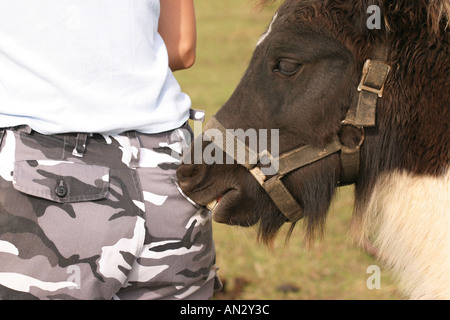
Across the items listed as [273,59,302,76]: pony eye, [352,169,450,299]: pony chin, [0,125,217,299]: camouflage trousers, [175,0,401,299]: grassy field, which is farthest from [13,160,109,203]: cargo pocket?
[175,0,401,299]: grassy field

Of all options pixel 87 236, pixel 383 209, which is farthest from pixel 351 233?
pixel 87 236

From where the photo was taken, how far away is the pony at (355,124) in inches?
82.4

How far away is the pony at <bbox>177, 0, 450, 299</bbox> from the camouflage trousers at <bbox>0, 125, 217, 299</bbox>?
0.64ft

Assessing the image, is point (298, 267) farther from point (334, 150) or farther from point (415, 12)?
point (415, 12)

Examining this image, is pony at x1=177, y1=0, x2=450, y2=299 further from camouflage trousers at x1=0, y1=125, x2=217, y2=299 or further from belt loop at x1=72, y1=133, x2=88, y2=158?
belt loop at x1=72, y1=133, x2=88, y2=158

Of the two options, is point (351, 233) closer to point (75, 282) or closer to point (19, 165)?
point (75, 282)

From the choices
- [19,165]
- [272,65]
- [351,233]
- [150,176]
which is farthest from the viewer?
[351,233]

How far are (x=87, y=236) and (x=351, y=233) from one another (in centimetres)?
120

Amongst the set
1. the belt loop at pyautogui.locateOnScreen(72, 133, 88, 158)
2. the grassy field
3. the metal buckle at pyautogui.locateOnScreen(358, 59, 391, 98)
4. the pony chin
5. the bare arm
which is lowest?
the grassy field

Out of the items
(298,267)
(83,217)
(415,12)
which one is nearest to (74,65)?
(83,217)

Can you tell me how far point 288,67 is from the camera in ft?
7.16

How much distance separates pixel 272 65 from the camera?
2.22 meters

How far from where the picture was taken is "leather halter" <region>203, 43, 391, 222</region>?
2.11m

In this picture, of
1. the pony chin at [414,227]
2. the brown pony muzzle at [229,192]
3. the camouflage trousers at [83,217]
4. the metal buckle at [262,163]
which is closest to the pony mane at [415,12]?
the pony chin at [414,227]
